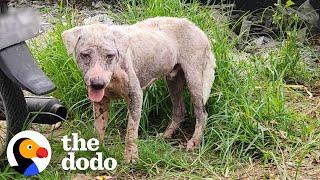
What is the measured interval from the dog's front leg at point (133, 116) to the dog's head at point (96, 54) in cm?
26

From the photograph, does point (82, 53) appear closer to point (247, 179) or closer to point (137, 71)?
point (137, 71)

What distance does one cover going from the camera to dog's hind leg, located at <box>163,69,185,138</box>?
4.43m

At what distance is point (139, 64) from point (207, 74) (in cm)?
57

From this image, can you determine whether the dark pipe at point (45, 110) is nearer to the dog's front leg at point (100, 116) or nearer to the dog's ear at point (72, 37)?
the dog's front leg at point (100, 116)

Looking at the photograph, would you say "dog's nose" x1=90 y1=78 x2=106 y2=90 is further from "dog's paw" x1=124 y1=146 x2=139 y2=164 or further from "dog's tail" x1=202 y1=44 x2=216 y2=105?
"dog's tail" x1=202 y1=44 x2=216 y2=105

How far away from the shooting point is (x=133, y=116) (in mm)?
3932

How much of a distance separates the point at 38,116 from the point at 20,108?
33 cm

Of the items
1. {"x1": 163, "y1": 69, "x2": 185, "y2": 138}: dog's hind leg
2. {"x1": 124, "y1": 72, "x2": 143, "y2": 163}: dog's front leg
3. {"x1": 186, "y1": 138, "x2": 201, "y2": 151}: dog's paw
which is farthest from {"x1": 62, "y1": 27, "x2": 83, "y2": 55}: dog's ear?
{"x1": 186, "y1": 138, "x2": 201, "y2": 151}: dog's paw

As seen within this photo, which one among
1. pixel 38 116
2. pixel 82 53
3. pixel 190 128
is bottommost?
pixel 190 128

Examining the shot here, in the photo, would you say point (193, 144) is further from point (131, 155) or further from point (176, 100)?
point (131, 155)

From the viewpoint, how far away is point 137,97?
3.89 m

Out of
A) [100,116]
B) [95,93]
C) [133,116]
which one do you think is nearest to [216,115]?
[133,116]

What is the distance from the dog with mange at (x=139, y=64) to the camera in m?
3.56

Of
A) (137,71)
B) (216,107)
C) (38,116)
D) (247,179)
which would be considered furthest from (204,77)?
(38,116)
